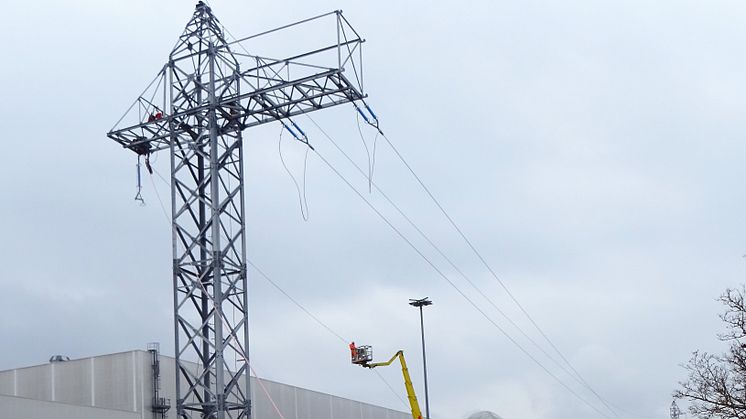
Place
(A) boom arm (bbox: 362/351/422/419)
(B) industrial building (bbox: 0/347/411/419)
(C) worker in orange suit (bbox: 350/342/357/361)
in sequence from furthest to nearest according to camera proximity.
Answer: (A) boom arm (bbox: 362/351/422/419) → (C) worker in orange suit (bbox: 350/342/357/361) → (B) industrial building (bbox: 0/347/411/419)

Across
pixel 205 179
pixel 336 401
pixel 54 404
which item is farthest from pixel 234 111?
pixel 336 401

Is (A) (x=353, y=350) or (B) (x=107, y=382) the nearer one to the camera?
(B) (x=107, y=382)

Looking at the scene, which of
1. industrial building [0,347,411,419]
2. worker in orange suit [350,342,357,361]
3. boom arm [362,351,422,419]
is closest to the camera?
industrial building [0,347,411,419]

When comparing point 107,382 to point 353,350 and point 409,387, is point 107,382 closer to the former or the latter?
point 353,350

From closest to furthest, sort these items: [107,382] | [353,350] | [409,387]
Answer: [107,382] < [353,350] < [409,387]

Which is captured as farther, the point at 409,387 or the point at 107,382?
the point at 409,387

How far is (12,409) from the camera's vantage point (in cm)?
3069

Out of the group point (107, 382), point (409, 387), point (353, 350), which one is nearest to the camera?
point (107, 382)

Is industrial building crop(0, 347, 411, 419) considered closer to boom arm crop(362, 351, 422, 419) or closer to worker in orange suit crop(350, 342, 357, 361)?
worker in orange suit crop(350, 342, 357, 361)

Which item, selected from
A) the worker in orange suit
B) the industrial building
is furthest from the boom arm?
the industrial building

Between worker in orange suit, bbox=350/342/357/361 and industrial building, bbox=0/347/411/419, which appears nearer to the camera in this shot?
industrial building, bbox=0/347/411/419

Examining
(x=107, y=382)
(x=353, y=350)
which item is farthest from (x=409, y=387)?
(x=107, y=382)

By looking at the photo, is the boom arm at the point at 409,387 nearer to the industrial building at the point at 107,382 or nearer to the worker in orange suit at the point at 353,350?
the worker in orange suit at the point at 353,350

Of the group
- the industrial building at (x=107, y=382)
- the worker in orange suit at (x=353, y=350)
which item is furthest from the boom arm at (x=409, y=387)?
the industrial building at (x=107, y=382)
